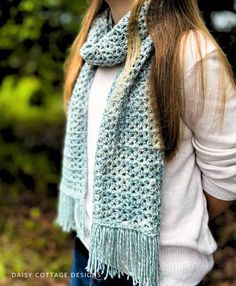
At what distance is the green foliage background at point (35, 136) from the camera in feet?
10.4

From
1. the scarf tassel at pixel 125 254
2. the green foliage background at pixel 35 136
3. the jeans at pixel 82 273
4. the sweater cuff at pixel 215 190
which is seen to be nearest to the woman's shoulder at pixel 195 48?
the sweater cuff at pixel 215 190

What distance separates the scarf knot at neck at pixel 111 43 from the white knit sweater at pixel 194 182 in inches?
6.9

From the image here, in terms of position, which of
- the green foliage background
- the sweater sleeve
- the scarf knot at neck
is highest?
the scarf knot at neck

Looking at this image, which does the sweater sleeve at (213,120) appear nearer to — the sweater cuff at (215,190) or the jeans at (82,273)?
the sweater cuff at (215,190)

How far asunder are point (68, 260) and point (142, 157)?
7.17 ft

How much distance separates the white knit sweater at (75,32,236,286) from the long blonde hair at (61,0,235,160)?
0.11ft

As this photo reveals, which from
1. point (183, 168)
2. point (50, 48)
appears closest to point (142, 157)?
point (183, 168)

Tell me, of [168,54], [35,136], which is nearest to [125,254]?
[168,54]

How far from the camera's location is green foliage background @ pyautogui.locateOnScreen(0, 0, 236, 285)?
125 inches

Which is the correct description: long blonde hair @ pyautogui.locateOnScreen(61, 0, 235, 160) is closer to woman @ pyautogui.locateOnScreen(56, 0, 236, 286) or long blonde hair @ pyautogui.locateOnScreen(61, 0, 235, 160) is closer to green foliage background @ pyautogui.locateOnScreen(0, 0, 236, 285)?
woman @ pyautogui.locateOnScreen(56, 0, 236, 286)

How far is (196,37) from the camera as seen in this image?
1530 millimetres

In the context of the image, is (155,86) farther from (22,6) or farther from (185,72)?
(22,6)

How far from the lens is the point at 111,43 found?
1658mm

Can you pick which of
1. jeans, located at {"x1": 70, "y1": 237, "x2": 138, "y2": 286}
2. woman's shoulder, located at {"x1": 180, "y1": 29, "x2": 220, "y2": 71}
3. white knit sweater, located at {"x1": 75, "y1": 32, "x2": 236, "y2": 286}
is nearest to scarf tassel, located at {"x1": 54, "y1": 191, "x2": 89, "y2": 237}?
jeans, located at {"x1": 70, "y1": 237, "x2": 138, "y2": 286}
